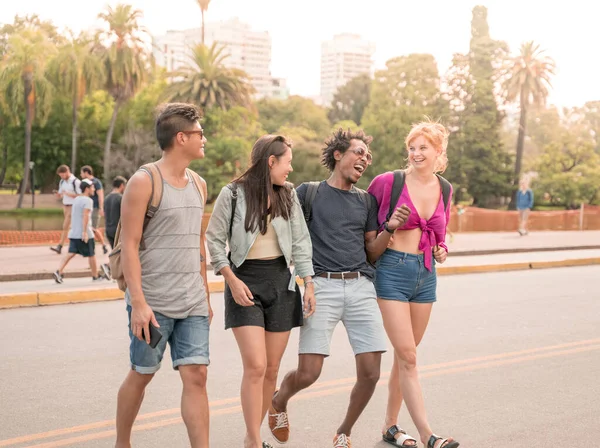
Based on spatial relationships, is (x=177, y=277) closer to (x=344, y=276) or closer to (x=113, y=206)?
(x=344, y=276)

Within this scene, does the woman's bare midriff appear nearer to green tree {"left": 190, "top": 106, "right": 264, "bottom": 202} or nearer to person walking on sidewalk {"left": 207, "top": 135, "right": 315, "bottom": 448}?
person walking on sidewalk {"left": 207, "top": 135, "right": 315, "bottom": 448}

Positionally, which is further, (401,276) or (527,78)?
(527,78)

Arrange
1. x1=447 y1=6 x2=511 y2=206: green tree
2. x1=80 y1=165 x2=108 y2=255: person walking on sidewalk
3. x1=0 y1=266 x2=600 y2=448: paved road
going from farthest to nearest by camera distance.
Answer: x1=447 y1=6 x2=511 y2=206: green tree → x1=80 y1=165 x2=108 y2=255: person walking on sidewalk → x1=0 y1=266 x2=600 y2=448: paved road

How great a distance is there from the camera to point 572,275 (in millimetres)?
15406

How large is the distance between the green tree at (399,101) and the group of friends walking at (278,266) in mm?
54466

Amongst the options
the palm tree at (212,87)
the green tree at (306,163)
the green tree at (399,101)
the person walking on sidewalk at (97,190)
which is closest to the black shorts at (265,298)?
the person walking on sidewalk at (97,190)

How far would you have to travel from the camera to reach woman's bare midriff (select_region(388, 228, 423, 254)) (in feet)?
16.1

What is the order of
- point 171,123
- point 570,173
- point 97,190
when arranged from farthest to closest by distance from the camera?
point 570,173 < point 97,190 < point 171,123

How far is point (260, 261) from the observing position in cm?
447

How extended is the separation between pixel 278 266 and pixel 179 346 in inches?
27.7

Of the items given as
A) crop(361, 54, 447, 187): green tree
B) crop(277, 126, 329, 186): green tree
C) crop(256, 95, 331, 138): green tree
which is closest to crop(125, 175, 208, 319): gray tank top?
crop(277, 126, 329, 186): green tree

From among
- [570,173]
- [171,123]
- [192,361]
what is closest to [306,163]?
[570,173]

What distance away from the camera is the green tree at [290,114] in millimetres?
86875

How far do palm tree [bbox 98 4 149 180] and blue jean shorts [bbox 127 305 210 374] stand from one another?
186 feet
